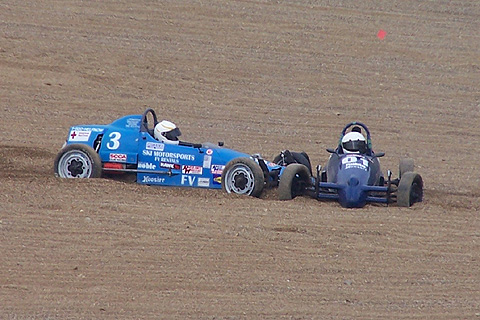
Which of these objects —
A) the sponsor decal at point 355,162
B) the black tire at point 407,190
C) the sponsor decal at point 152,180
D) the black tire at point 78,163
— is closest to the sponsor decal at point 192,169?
the sponsor decal at point 152,180

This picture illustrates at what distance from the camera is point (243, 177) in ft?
53.6

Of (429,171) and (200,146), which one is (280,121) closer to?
(429,171)

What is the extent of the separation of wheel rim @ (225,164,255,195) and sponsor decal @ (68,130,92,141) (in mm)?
2531

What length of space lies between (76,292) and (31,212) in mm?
2939

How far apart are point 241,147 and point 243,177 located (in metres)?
4.56

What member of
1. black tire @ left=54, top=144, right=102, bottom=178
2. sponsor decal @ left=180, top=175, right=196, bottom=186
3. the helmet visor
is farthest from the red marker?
black tire @ left=54, top=144, right=102, bottom=178

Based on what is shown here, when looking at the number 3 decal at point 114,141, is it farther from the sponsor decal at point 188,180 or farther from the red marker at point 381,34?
the red marker at point 381,34

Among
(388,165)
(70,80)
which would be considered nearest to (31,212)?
(388,165)

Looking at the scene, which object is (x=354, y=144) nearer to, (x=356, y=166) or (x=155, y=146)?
(x=356, y=166)

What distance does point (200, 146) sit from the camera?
55.6 ft

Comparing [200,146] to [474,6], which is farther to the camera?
[474,6]

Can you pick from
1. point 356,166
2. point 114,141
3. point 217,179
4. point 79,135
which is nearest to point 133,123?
point 114,141

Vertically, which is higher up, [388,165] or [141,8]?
[141,8]

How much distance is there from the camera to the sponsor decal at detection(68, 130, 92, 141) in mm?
17250
